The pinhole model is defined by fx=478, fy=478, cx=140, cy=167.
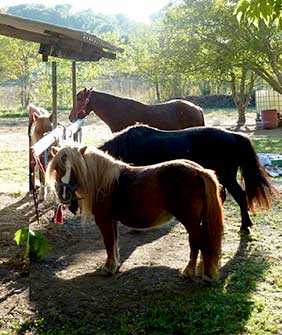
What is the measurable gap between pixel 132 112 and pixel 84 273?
348 centimetres

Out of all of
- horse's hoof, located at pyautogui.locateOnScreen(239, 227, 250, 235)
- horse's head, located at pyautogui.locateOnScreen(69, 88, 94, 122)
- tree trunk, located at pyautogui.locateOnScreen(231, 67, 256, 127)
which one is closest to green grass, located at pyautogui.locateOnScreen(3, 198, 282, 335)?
horse's hoof, located at pyautogui.locateOnScreen(239, 227, 250, 235)

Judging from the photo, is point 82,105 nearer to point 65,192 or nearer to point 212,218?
point 65,192

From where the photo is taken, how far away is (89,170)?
3502mm

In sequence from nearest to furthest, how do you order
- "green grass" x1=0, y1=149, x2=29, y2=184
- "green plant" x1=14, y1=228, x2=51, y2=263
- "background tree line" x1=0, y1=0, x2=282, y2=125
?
1. "green plant" x1=14, y1=228, x2=51, y2=263
2. "green grass" x1=0, y1=149, x2=29, y2=184
3. "background tree line" x1=0, y1=0, x2=282, y2=125

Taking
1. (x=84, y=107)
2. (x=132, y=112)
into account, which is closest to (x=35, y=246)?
(x=132, y=112)

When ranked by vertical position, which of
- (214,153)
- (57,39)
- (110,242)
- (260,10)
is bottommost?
(110,242)

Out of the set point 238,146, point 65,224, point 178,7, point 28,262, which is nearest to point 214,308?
point 28,262

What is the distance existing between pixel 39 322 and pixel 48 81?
20434 millimetres

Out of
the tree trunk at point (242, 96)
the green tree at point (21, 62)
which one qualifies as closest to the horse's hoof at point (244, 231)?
the tree trunk at point (242, 96)

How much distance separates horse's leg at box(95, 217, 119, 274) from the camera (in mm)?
3650

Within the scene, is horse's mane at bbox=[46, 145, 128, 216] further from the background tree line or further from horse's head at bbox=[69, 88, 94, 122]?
the background tree line

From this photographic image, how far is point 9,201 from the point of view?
20.8 feet

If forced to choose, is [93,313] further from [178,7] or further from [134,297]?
[178,7]

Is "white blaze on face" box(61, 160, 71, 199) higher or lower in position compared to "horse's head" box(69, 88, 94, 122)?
lower
